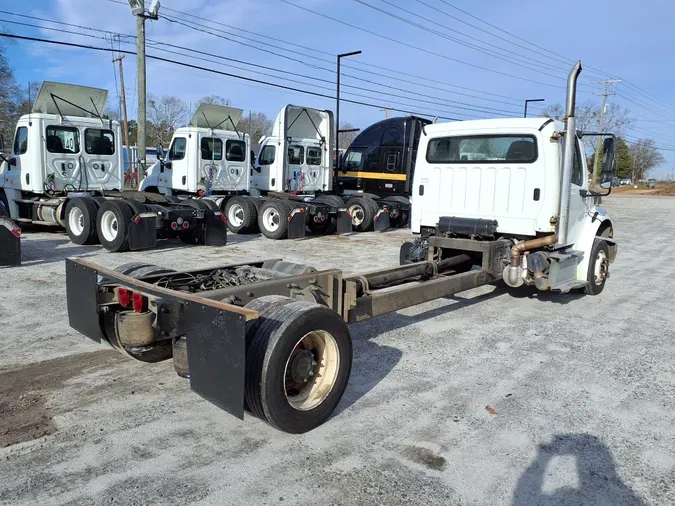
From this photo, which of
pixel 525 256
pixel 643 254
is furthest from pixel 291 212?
pixel 643 254

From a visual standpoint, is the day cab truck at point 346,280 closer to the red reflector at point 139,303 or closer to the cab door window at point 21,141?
the red reflector at point 139,303

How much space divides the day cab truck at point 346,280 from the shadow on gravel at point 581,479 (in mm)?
1309

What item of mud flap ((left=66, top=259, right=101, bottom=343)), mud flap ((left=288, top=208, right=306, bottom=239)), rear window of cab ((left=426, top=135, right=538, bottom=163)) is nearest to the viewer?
mud flap ((left=66, top=259, right=101, bottom=343))

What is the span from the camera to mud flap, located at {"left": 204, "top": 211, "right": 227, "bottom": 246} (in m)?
12.0

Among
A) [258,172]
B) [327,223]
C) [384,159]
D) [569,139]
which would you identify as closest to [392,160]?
[384,159]

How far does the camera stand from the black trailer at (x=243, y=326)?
3105 millimetres

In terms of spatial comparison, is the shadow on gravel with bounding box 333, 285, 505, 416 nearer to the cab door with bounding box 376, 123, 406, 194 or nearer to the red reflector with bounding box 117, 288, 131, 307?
the red reflector with bounding box 117, 288, 131, 307

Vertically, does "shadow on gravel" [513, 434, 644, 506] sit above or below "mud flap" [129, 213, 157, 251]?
below

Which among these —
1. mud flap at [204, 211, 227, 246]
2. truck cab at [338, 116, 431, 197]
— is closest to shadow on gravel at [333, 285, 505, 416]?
mud flap at [204, 211, 227, 246]

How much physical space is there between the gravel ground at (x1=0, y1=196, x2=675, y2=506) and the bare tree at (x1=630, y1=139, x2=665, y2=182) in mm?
110713

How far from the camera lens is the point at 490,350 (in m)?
5.55

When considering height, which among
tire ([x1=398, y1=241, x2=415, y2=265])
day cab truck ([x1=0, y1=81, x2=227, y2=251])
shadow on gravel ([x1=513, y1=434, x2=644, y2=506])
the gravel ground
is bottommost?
shadow on gravel ([x1=513, y1=434, x2=644, y2=506])

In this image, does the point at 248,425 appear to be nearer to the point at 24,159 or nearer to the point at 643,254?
the point at 24,159

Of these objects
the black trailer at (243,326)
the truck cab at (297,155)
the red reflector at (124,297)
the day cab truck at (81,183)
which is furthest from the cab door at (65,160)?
the red reflector at (124,297)
